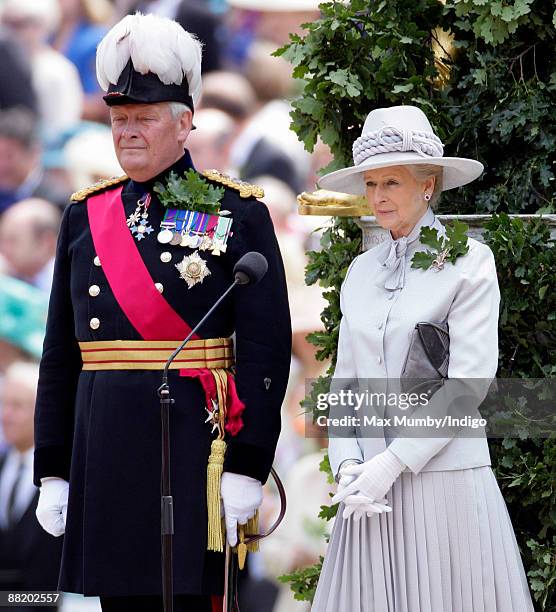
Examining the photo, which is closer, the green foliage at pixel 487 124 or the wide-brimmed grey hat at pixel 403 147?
the wide-brimmed grey hat at pixel 403 147

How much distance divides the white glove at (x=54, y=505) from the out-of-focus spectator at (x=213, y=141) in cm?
204

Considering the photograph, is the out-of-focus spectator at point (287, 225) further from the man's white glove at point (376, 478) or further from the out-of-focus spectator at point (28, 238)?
the man's white glove at point (376, 478)

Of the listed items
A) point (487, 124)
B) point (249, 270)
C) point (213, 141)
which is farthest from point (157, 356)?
point (213, 141)

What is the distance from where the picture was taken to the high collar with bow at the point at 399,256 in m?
3.49

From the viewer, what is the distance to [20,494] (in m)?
5.50

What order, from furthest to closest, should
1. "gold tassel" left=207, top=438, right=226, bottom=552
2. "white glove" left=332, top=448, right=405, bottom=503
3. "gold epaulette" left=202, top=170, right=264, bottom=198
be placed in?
"gold epaulette" left=202, top=170, right=264, bottom=198 < "gold tassel" left=207, top=438, right=226, bottom=552 < "white glove" left=332, top=448, right=405, bottom=503

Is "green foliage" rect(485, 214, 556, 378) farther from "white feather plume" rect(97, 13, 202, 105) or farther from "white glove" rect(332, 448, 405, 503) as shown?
"white feather plume" rect(97, 13, 202, 105)

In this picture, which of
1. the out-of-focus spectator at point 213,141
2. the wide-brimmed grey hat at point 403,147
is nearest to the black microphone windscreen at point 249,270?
the wide-brimmed grey hat at point 403,147

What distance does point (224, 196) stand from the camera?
3787mm

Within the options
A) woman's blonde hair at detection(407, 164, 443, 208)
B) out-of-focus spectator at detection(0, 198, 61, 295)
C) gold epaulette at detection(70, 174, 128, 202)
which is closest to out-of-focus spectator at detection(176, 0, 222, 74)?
out-of-focus spectator at detection(0, 198, 61, 295)

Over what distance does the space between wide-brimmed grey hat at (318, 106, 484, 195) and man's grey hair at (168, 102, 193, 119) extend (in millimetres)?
487

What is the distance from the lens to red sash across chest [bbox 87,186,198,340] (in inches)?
143

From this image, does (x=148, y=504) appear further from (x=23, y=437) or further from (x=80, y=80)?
(x=80, y=80)

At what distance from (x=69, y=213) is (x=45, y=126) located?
1.70m
